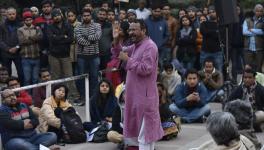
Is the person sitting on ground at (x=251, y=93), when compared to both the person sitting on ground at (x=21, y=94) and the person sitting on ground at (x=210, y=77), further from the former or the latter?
the person sitting on ground at (x=21, y=94)

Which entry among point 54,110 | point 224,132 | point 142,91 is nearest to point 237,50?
point 54,110

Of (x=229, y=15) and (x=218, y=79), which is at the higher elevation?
(x=229, y=15)

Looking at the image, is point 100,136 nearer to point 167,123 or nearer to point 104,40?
point 167,123

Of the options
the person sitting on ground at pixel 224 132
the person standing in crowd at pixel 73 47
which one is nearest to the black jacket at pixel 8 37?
the person standing in crowd at pixel 73 47

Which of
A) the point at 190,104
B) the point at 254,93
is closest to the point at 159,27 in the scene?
the point at 190,104

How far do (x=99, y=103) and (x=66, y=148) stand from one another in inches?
46.9

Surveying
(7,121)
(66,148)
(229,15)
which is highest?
(229,15)

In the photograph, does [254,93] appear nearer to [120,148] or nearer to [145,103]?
[120,148]

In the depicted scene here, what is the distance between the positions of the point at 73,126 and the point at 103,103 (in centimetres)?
88

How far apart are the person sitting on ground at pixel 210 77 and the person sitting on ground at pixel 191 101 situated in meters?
1.27

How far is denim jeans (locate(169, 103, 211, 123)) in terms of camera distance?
11.6 m

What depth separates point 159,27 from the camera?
14.3 metres

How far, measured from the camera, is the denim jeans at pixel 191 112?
11633 millimetres

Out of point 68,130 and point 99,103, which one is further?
Result: point 99,103
